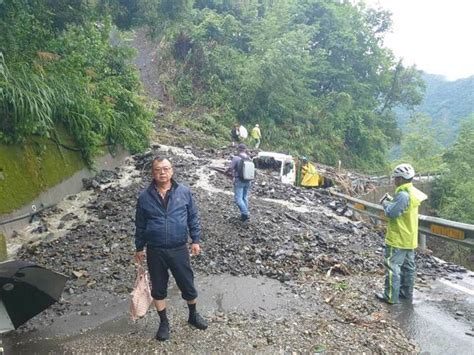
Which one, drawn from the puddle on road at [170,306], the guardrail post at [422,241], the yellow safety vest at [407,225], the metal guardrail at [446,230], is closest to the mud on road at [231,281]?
the puddle on road at [170,306]

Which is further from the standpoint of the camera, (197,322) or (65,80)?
(65,80)

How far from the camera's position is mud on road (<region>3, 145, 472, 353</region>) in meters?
4.02

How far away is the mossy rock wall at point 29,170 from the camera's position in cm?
695

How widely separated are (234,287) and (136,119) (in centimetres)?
900

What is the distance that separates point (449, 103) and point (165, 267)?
89.9 m

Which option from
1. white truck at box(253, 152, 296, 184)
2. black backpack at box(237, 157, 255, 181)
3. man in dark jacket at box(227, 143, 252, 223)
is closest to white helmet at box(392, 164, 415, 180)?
black backpack at box(237, 157, 255, 181)

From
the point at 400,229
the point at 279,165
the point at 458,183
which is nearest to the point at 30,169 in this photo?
the point at 400,229

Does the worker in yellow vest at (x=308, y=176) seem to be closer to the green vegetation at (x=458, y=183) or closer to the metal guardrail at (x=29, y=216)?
the metal guardrail at (x=29, y=216)

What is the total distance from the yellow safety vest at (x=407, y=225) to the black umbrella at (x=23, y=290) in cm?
383

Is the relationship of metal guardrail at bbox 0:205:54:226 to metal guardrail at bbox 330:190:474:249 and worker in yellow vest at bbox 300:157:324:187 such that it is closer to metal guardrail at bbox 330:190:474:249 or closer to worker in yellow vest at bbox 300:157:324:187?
metal guardrail at bbox 330:190:474:249

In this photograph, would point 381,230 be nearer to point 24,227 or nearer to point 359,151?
point 24,227

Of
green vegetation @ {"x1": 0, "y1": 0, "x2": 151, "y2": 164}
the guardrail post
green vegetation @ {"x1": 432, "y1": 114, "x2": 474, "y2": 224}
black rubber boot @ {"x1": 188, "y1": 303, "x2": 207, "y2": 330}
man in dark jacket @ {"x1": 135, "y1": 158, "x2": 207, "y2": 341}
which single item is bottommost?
green vegetation @ {"x1": 432, "y1": 114, "x2": 474, "y2": 224}

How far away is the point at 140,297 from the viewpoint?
3.99 m

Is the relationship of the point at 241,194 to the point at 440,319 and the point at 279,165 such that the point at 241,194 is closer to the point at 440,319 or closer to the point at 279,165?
the point at 440,319
